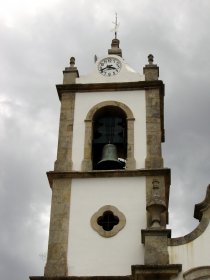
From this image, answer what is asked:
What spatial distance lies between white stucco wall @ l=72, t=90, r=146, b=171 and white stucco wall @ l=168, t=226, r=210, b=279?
10.6ft

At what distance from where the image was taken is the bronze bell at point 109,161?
19.8 meters

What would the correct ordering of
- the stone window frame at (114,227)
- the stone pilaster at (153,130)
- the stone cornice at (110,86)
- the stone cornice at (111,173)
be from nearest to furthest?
the stone window frame at (114,227) < the stone cornice at (111,173) < the stone pilaster at (153,130) < the stone cornice at (110,86)

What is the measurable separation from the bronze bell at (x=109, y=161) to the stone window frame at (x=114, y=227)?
4.81ft

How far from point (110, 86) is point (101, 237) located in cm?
525

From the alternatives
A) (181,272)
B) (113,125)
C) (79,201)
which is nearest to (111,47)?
(113,125)

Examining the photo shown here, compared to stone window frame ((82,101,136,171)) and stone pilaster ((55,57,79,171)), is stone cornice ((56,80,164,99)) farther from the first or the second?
stone window frame ((82,101,136,171))

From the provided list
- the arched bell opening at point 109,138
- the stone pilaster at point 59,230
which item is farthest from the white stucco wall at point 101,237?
the arched bell opening at point 109,138

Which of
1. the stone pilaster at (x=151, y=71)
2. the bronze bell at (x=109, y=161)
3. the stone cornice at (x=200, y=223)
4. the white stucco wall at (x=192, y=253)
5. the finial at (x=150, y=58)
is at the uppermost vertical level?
the finial at (x=150, y=58)

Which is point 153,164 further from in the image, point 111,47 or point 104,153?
point 111,47

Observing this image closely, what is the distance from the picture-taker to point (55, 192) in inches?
755

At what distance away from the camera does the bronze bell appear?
19.8m

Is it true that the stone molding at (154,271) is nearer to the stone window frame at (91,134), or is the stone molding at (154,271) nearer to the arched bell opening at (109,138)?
the stone window frame at (91,134)

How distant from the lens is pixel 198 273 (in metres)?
16.5

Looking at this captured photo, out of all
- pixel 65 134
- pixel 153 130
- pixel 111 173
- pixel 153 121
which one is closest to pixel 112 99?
pixel 153 121
